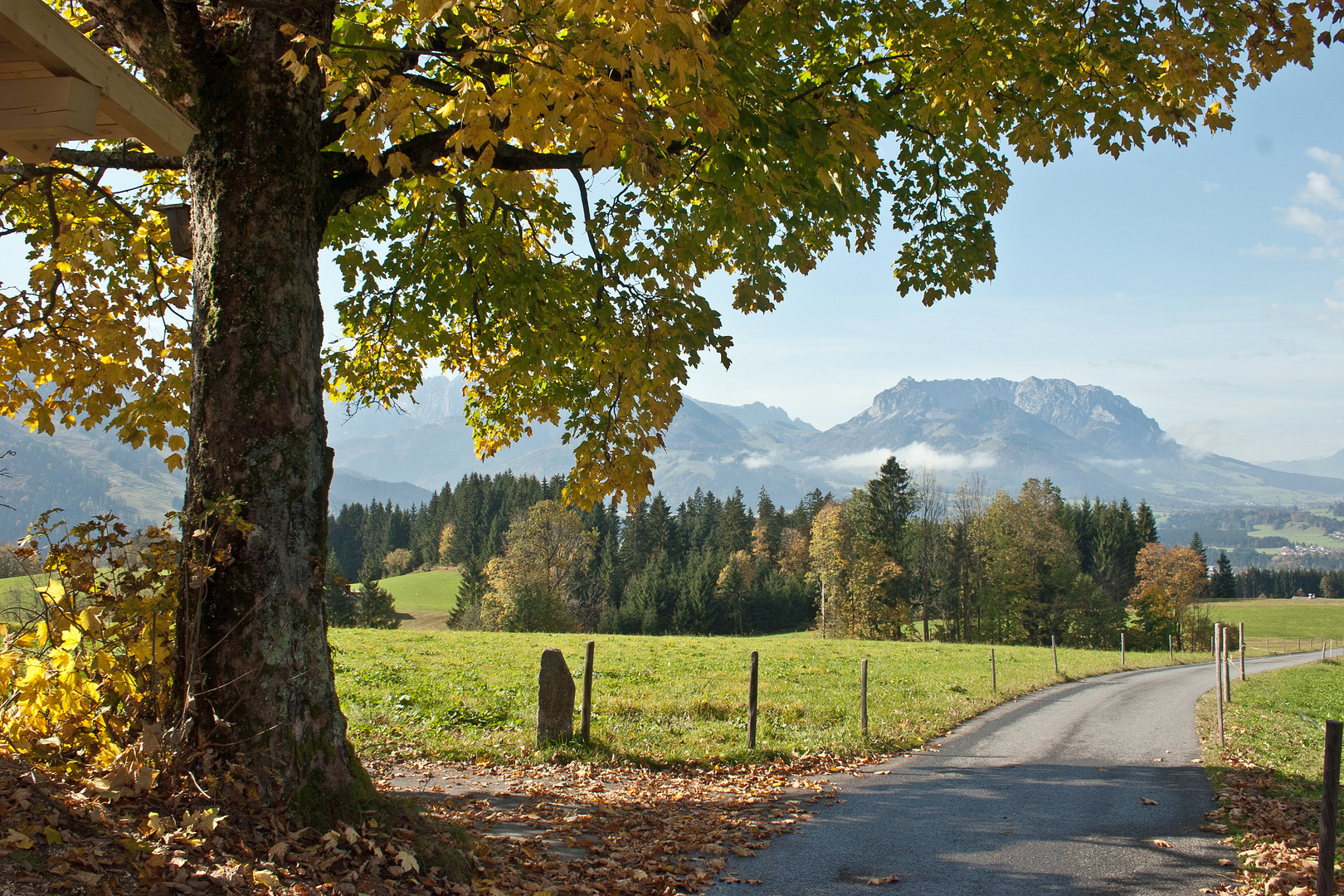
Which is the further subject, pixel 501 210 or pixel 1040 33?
pixel 501 210

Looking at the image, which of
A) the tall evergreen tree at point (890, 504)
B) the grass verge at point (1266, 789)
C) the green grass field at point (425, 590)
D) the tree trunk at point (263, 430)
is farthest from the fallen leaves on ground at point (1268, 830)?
the green grass field at point (425, 590)

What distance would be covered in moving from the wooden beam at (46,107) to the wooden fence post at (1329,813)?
770cm

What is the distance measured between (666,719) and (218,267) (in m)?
10.0

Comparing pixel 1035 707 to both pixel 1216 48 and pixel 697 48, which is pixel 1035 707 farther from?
pixel 697 48

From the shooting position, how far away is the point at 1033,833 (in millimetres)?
7242

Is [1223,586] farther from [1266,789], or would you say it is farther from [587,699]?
[587,699]

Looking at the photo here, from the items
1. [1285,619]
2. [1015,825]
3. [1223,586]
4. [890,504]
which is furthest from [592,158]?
[1223,586]

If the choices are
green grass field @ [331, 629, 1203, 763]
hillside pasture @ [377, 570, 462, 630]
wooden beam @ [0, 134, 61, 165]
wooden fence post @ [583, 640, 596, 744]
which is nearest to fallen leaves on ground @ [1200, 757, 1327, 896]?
green grass field @ [331, 629, 1203, 763]

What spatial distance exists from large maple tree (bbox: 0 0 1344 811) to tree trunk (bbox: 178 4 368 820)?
0.02m

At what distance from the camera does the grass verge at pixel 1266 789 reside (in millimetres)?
6016

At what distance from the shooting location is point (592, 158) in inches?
172

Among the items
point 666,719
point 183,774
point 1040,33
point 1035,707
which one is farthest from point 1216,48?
point 1035,707

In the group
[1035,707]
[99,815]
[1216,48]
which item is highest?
[1216,48]

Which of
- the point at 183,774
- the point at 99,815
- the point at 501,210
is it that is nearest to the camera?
the point at 99,815
